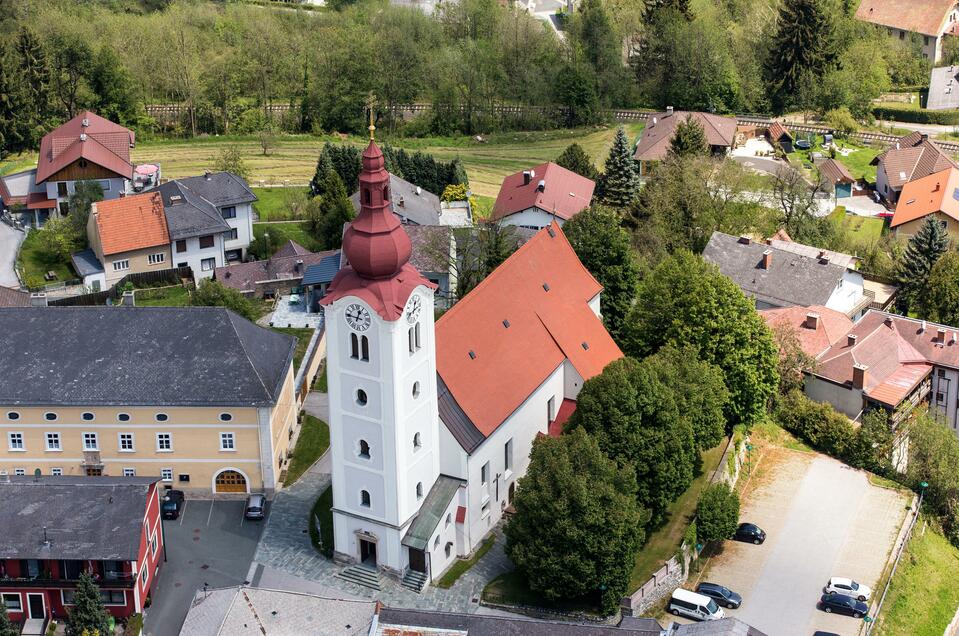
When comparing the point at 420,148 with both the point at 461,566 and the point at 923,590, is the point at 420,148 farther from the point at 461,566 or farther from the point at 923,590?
the point at 923,590

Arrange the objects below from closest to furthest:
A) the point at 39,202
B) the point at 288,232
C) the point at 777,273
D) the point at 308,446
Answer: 1. the point at 308,446
2. the point at 777,273
3. the point at 288,232
4. the point at 39,202

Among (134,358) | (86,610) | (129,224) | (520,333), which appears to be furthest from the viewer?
(129,224)

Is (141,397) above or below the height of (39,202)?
above

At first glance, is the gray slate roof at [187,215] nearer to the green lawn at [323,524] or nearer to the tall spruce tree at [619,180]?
the tall spruce tree at [619,180]

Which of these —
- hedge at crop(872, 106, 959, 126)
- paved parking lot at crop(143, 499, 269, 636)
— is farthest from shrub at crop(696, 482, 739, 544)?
hedge at crop(872, 106, 959, 126)

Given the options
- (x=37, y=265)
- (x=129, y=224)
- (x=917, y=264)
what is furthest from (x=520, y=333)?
(x=37, y=265)

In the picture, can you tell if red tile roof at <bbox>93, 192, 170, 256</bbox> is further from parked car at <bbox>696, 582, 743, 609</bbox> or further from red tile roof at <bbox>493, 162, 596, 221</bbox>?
parked car at <bbox>696, 582, 743, 609</bbox>

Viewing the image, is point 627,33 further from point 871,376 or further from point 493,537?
point 493,537
